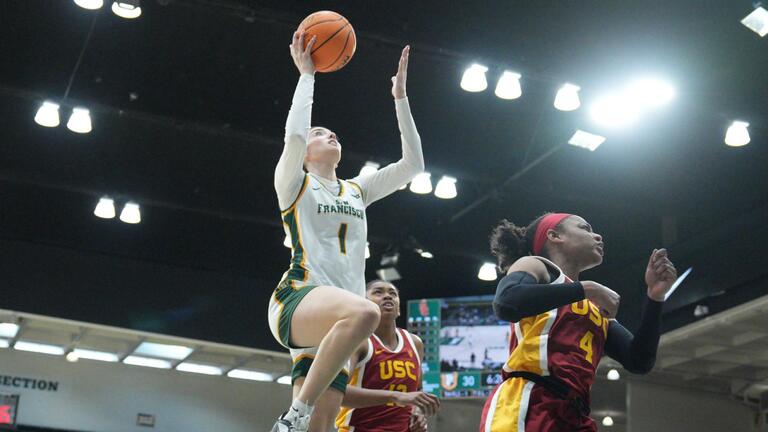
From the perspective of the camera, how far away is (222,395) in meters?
16.3

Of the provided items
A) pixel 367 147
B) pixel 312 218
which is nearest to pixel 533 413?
pixel 312 218

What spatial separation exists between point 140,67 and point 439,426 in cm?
946

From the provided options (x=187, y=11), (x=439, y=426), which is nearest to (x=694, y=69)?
(x=187, y=11)

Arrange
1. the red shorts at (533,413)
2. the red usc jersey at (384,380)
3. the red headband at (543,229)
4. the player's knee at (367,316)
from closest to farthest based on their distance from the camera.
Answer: the red shorts at (533,413) → the player's knee at (367,316) → the red headband at (543,229) → the red usc jersey at (384,380)

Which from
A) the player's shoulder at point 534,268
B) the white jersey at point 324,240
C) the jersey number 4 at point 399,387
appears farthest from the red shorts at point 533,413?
the jersey number 4 at point 399,387

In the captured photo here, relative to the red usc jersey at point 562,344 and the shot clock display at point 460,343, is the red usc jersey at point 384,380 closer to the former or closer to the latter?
the red usc jersey at point 562,344

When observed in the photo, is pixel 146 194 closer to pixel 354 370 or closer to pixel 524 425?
pixel 354 370

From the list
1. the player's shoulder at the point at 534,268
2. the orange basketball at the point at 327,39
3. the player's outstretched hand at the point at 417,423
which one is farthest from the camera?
the player's outstretched hand at the point at 417,423

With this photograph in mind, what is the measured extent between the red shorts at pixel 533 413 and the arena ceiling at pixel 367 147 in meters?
5.39

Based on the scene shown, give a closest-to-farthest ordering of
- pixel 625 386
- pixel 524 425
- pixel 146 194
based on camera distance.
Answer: pixel 524 425
pixel 146 194
pixel 625 386

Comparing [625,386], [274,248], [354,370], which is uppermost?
[274,248]

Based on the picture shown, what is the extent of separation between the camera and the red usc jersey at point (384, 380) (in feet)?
17.6

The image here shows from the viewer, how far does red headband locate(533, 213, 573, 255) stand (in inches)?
158

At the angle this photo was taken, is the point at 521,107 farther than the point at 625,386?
No
